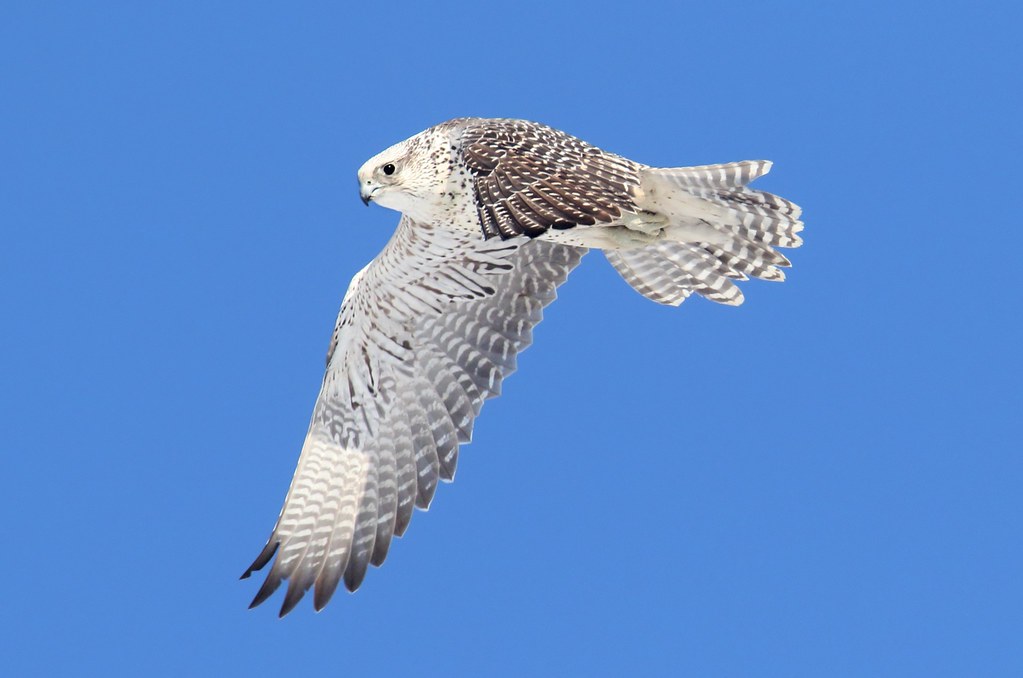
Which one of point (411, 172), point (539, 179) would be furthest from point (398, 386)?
point (539, 179)

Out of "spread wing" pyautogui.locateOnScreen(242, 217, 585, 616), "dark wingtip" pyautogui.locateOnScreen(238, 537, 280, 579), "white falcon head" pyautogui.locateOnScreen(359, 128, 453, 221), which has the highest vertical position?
"white falcon head" pyautogui.locateOnScreen(359, 128, 453, 221)

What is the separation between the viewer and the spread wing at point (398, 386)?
10906 mm

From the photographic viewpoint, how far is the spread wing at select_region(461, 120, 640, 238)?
28.1 feet

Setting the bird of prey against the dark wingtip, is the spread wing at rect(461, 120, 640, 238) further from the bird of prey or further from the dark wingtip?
the dark wingtip

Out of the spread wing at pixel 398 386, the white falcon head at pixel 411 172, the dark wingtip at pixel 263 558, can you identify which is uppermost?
the white falcon head at pixel 411 172

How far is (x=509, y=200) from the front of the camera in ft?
28.3

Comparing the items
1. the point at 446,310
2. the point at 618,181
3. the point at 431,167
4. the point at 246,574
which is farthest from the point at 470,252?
the point at 246,574

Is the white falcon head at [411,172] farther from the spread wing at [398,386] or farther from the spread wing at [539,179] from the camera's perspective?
the spread wing at [398,386]

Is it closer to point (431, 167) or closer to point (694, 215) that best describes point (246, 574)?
point (431, 167)

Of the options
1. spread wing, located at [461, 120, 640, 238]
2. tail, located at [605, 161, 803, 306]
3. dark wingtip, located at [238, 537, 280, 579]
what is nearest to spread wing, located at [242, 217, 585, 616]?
dark wingtip, located at [238, 537, 280, 579]

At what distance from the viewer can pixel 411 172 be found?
10016mm

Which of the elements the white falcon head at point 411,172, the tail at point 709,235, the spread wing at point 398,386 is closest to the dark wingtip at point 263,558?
the spread wing at point 398,386

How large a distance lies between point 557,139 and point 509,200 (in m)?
1.31

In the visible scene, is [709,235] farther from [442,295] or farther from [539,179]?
[442,295]
